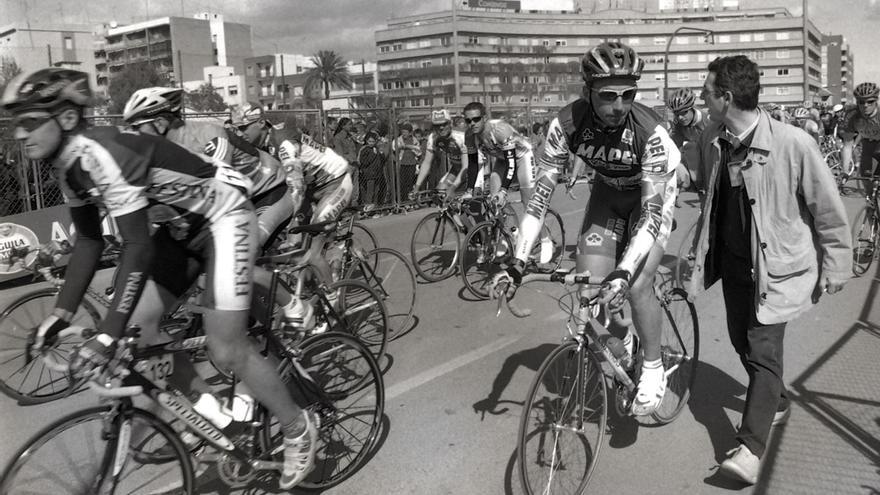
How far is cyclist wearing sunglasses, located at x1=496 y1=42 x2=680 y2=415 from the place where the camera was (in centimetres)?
362

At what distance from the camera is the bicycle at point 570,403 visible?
317 centimetres

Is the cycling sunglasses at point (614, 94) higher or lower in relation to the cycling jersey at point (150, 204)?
higher

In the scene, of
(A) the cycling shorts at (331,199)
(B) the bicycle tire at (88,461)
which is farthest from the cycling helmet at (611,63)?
(A) the cycling shorts at (331,199)

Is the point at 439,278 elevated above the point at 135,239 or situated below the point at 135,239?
below

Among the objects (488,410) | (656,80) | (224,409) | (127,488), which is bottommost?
(488,410)

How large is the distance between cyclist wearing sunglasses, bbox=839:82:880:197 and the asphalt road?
2.39m

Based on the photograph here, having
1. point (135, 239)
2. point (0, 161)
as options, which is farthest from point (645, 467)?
point (0, 161)

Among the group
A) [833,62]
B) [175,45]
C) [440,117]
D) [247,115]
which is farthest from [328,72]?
[833,62]

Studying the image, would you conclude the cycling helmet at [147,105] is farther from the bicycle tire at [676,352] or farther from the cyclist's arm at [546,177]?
the bicycle tire at [676,352]

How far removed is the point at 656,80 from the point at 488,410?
12478 centimetres

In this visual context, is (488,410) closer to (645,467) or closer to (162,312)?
(645,467)

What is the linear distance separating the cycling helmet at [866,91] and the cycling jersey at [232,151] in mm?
7912

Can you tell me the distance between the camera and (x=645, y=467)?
3.84m

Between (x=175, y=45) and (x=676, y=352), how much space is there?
121m
